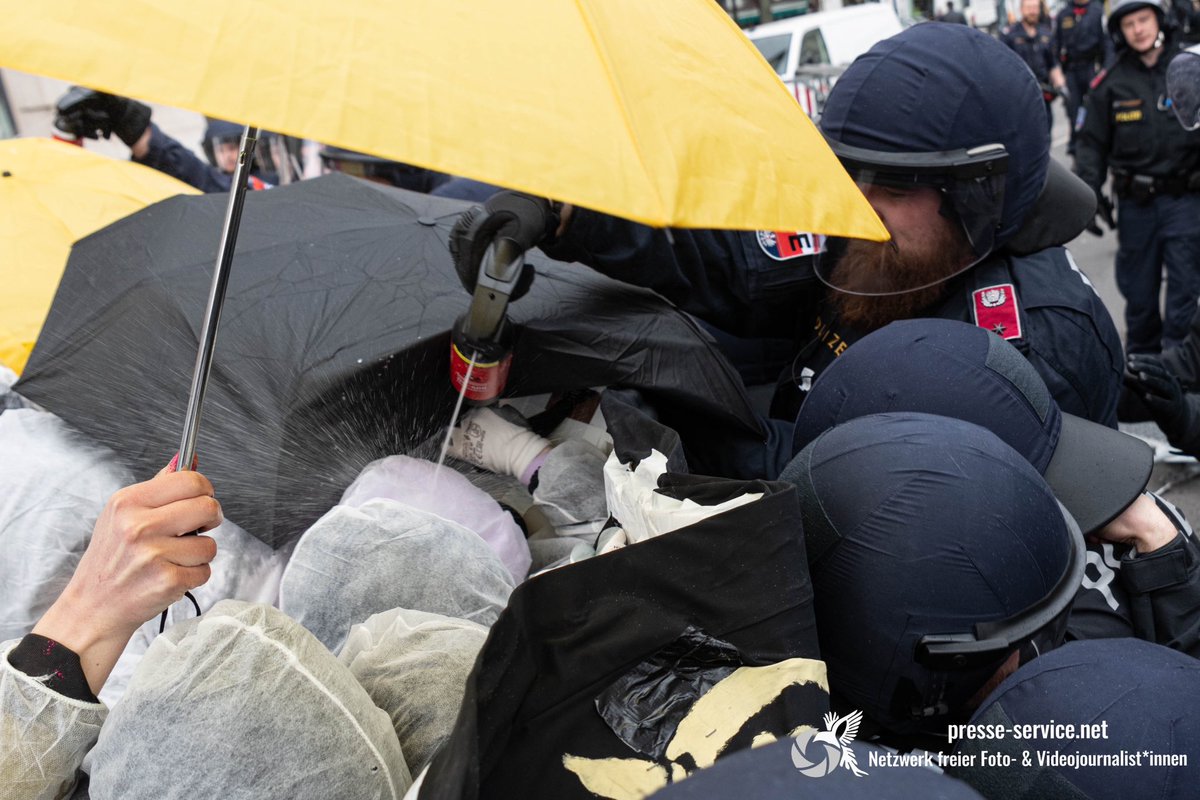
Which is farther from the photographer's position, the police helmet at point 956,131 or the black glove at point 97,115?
the black glove at point 97,115

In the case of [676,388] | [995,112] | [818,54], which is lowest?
[818,54]

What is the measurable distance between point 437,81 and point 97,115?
10.7 feet

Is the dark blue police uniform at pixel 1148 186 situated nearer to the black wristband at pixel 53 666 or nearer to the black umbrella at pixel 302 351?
the black umbrella at pixel 302 351

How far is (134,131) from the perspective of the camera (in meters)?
4.19

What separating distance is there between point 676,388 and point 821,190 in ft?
2.31

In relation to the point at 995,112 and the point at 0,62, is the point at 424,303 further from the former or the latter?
the point at 995,112

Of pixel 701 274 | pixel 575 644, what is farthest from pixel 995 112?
pixel 575 644

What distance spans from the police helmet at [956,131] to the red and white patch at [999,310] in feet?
0.28

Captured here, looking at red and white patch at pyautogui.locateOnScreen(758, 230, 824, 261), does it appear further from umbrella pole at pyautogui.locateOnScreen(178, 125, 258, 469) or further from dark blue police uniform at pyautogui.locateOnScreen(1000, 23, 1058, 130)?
dark blue police uniform at pyautogui.locateOnScreen(1000, 23, 1058, 130)

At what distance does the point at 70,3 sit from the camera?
121 centimetres

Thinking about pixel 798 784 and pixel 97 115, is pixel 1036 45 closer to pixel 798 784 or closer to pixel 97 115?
pixel 97 115

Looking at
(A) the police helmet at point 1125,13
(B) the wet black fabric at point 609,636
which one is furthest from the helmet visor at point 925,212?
(A) the police helmet at point 1125,13

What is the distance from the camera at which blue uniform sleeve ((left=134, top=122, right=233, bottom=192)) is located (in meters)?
4.64

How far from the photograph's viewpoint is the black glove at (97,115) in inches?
150
